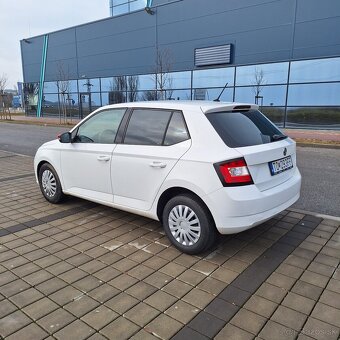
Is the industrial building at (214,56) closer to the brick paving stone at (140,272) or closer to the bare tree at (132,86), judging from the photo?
the bare tree at (132,86)

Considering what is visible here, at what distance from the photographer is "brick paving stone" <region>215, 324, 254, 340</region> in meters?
2.40

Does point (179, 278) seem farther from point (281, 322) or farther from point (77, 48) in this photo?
point (77, 48)

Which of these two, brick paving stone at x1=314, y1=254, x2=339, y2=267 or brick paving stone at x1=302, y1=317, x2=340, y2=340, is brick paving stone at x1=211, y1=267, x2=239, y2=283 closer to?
brick paving stone at x1=302, y1=317, x2=340, y2=340

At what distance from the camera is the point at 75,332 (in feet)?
8.02

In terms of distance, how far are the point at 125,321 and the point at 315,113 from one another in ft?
58.2

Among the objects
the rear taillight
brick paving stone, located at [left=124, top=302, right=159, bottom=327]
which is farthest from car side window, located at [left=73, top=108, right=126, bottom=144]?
brick paving stone, located at [left=124, top=302, right=159, bottom=327]

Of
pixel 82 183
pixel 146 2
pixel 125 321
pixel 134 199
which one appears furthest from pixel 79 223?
pixel 146 2

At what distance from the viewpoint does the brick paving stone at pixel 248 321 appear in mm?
2499

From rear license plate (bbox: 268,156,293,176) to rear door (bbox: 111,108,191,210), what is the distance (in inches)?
36.9

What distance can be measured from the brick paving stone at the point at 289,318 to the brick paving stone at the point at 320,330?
47 mm

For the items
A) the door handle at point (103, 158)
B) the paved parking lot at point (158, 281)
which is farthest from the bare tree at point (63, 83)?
the paved parking lot at point (158, 281)

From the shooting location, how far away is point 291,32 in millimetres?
17297

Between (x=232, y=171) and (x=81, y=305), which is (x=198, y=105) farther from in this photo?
(x=81, y=305)

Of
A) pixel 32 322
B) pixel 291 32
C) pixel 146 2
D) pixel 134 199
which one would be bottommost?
pixel 32 322
